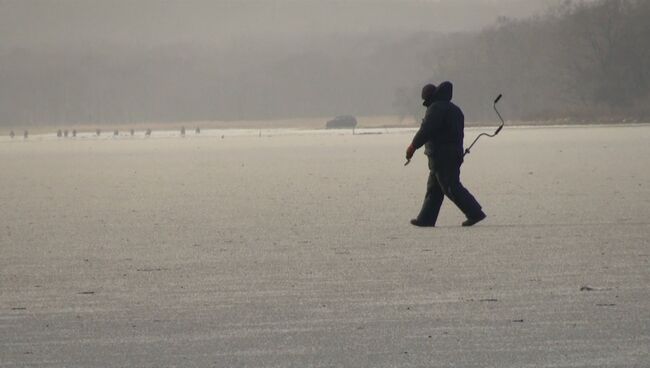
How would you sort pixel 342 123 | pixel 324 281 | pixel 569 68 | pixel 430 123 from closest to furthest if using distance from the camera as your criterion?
pixel 324 281, pixel 430 123, pixel 569 68, pixel 342 123

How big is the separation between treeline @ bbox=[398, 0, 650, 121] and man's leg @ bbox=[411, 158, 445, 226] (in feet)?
285

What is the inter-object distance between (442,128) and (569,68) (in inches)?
4353

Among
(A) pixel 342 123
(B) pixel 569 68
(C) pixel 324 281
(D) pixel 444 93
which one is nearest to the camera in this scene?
(C) pixel 324 281

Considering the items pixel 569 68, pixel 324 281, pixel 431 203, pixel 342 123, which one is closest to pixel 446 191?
pixel 431 203

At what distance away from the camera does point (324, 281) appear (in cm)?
1155

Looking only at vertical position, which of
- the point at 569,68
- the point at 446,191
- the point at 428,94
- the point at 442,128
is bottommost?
the point at 446,191

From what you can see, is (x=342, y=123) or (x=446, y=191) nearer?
(x=446, y=191)

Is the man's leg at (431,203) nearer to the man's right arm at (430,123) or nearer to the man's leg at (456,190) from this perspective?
the man's leg at (456,190)

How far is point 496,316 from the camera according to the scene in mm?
9406

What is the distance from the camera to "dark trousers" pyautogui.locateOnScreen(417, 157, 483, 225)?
16422 millimetres

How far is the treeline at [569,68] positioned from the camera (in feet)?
376

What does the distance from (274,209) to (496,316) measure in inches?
452

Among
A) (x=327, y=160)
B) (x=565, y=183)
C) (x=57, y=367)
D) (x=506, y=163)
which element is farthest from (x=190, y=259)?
(x=327, y=160)

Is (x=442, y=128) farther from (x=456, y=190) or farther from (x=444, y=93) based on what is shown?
(x=456, y=190)
